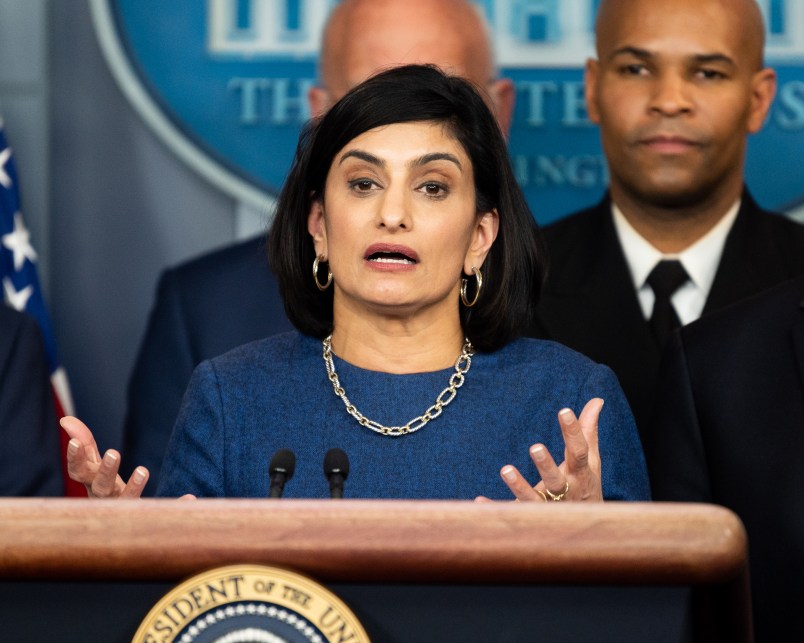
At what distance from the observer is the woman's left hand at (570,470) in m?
1.70

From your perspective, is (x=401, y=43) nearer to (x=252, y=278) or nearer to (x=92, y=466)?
(x=252, y=278)

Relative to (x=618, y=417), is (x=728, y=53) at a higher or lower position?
higher

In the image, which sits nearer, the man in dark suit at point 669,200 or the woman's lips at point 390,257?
the woman's lips at point 390,257

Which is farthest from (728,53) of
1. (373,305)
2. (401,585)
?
(401,585)

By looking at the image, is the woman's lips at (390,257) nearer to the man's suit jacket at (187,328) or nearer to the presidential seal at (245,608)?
the presidential seal at (245,608)

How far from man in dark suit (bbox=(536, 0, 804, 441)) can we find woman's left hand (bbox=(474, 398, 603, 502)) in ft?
4.00

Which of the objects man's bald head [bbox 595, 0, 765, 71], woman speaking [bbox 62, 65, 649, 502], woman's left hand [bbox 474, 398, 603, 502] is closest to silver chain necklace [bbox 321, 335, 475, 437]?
woman speaking [bbox 62, 65, 649, 502]

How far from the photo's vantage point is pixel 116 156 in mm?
3770

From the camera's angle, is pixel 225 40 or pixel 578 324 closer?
pixel 578 324

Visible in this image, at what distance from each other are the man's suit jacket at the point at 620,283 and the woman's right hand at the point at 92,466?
57.2 inches

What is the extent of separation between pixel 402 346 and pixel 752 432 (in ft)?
1.84

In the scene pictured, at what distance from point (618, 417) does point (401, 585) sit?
96 cm

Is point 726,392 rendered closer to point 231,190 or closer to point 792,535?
point 792,535

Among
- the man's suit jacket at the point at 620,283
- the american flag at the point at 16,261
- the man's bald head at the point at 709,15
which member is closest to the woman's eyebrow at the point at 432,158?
the man's suit jacket at the point at 620,283
